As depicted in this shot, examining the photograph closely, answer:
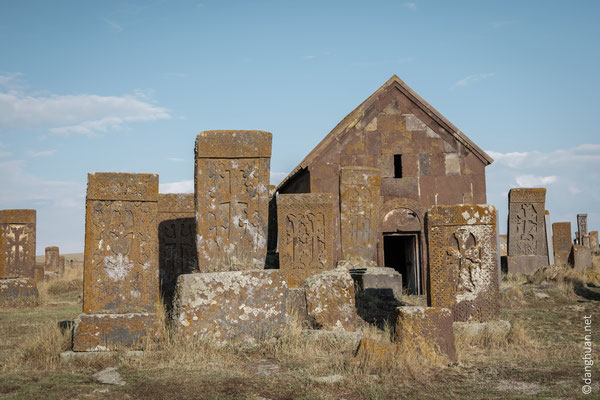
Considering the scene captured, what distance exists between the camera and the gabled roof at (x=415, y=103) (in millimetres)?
13312

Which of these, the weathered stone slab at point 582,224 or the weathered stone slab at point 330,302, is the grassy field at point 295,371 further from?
the weathered stone slab at point 582,224

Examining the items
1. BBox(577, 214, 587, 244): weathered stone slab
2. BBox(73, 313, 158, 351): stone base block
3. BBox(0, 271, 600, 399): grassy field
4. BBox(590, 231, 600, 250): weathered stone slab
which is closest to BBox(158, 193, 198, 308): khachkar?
BBox(0, 271, 600, 399): grassy field

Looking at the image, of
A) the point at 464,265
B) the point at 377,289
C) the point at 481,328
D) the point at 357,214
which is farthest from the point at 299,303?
the point at 357,214

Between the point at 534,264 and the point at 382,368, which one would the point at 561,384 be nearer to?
the point at 382,368

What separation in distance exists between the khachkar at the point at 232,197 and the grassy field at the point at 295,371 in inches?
37.4

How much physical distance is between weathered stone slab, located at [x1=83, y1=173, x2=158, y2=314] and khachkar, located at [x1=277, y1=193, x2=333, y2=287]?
10.2 ft

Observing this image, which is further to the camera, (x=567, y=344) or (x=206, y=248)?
(x=567, y=344)

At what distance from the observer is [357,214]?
10508mm

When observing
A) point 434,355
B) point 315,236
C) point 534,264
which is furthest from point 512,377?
point 534,264

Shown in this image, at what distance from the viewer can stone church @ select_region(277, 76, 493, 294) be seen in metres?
13.3

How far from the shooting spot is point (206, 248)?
599 cm

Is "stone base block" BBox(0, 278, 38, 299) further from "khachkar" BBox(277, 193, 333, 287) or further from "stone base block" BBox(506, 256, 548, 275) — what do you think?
"stone base block" BBox(506, 256, 548, 275)

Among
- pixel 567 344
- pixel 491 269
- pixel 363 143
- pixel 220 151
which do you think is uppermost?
pixel 363 143

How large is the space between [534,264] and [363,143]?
6389 millimetres
